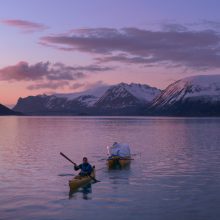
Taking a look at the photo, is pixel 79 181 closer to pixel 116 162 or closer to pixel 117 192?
pixel 117 192

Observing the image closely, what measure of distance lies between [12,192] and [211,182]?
1491 centimetres

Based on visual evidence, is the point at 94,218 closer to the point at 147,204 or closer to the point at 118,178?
the point at 147,204

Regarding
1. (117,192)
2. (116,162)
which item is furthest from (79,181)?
(116,162)

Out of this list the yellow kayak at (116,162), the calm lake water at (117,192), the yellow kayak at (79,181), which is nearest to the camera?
the calm lake water at (117,192)

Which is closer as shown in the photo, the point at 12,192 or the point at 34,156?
the point at 12,192

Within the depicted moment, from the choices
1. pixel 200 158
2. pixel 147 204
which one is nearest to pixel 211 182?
pixel 147 204

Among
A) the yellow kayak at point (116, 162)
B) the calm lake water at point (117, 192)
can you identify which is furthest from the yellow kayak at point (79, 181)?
the yellow kayak at point (116, 162)

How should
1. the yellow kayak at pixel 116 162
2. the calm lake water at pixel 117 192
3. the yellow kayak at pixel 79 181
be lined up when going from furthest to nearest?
the yellow kayak at pixel 116 162 → the yellow kayak at pixel 79 181 → the calm lake water at pixel 117 192

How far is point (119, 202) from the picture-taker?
27203 millimetres

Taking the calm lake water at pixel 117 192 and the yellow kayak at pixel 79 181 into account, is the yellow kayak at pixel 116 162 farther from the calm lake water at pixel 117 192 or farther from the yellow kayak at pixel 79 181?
the yellow kayak at pixel 79 181

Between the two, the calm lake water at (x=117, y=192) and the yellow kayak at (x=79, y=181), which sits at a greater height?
the yellow kayak at (x=79, y=181)

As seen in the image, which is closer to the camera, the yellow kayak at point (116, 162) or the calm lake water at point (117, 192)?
the calm lake water at point (117, 192)

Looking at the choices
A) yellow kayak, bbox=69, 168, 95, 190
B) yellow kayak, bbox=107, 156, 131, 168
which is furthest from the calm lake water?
yellow kayak, bbox=107, 156, 131, 168

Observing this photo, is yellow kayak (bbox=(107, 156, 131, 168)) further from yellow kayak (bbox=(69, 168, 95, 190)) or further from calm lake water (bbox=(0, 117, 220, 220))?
yellow kayak (bbox=(69, 168, 95, 190))
